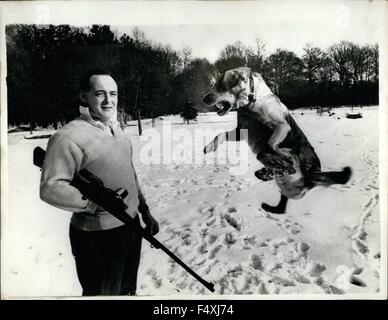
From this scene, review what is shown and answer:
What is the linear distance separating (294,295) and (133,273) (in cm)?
145

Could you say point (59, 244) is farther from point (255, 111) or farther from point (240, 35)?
point (240, 35)

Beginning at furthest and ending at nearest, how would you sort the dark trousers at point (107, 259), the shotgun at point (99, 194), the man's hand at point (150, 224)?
the man's hand at point (150, 224), the dark trousers at point (107, 259), the shotgun at point (99, 194)

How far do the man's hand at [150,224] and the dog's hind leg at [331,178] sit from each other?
1469 mm

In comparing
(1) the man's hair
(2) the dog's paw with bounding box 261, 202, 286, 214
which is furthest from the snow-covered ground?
(1) the man's hair

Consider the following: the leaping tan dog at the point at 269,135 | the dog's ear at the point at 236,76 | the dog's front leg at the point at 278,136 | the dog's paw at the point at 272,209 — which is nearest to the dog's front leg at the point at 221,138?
the leaping tan dog at the point at 269,135

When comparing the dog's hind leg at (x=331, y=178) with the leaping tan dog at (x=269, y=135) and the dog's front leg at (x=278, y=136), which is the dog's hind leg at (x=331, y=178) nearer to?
the leaping tan dog at (x=269, y=135)

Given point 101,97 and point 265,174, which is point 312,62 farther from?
point 101,97

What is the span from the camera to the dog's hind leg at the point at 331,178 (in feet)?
11.1

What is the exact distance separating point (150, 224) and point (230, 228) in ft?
2.40

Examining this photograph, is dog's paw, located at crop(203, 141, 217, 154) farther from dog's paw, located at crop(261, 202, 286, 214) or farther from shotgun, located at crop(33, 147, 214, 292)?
shotgun, located at crop(33, 147, 214, 292)

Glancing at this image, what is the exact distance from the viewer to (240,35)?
331 cm

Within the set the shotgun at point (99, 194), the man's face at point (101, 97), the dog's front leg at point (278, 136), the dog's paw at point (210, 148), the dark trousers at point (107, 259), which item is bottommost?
the dark trousers at point (107, 259)

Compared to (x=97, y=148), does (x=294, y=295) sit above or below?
below
